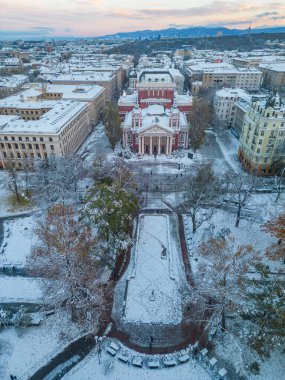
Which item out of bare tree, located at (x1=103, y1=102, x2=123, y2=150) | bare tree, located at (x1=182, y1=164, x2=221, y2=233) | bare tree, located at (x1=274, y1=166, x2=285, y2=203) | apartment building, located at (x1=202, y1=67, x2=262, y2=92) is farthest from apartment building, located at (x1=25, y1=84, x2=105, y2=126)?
bare tree, located at (x1=274, y1=166, x2=285, y2=203)

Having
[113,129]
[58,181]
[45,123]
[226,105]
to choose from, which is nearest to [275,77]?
[226,105]

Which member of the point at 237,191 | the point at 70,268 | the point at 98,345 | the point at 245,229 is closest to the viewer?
the point at 70,268

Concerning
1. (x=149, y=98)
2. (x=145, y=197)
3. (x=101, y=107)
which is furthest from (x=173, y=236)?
(x=101, y=107)

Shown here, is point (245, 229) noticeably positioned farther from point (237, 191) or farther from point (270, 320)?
point (270, 320)

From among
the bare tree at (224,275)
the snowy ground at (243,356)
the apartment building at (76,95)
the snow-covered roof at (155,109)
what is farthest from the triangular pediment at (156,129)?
the snowy ground at (243,356)

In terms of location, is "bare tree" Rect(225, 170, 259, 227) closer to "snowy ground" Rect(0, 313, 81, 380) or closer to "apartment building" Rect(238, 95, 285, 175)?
"apartment building" Rect(238, 95, 285, 175)

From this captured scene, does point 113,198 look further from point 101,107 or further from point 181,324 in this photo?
point 101,107

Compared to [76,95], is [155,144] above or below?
below

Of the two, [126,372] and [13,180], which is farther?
[13,180]
